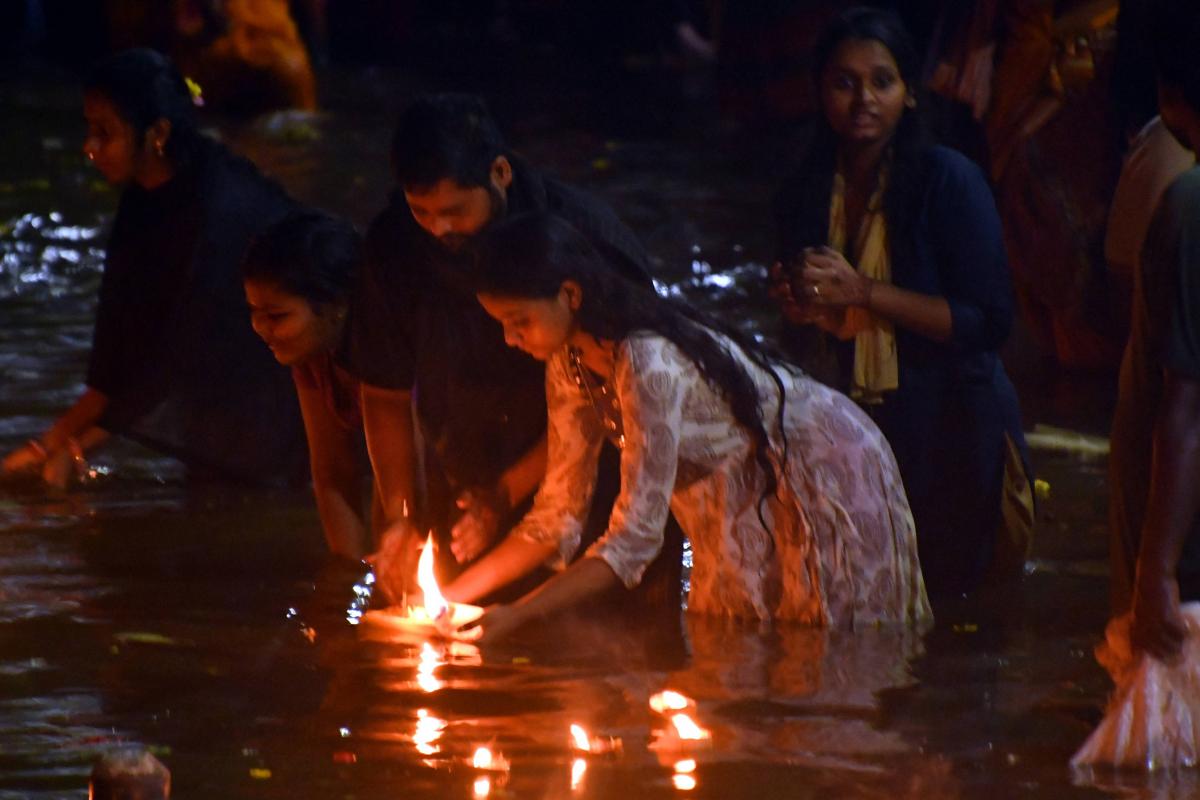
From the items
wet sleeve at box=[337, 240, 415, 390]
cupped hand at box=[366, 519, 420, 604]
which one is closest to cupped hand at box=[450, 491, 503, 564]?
cupped hand at box=[366, 519, 420, 604]

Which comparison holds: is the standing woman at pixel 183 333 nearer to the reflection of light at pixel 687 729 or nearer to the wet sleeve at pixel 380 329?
the wet sleeve at pixel 380 329

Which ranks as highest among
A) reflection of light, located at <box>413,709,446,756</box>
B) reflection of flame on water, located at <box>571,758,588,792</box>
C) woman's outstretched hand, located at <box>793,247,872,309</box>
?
woman's outstretched hand, located at <box>793,247,872,309</box>

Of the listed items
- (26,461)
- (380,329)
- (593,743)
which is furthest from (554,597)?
(26,461)

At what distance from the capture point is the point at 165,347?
7.42 m

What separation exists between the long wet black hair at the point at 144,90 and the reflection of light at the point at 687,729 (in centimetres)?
307

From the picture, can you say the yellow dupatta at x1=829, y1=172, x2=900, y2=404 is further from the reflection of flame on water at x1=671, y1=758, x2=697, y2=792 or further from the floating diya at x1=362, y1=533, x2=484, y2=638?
the reflection of flame on water at x1=671, y1=758, x2=697, y2=792

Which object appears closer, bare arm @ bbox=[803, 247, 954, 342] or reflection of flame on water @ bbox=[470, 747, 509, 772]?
reflection of flame on water @ bbox=[470, 747, 509, 772]

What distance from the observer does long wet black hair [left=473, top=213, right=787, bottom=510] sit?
496 centimetres

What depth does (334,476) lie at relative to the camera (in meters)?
6.52

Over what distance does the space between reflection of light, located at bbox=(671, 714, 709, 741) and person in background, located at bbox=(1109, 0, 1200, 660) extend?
1120 mm

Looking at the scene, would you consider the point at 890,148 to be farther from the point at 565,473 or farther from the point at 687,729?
the point at 687,729

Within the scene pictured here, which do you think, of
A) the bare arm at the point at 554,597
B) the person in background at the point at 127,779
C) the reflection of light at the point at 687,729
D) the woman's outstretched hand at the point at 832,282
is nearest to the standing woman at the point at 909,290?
the woman's outstretched hand at the point at 832,282

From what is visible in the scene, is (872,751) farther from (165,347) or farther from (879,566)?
(165,347)

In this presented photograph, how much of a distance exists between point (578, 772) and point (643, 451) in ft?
2.65
